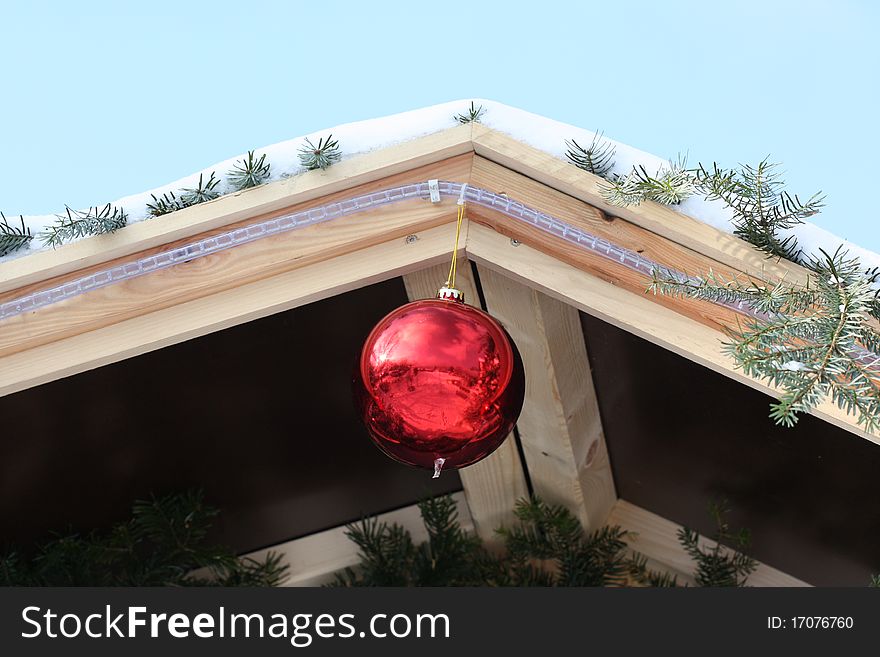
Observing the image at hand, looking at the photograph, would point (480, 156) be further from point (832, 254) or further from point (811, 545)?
point (811, 545)

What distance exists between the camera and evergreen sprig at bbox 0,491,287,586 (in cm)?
155

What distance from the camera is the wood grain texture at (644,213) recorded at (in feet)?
Answer: 3.51

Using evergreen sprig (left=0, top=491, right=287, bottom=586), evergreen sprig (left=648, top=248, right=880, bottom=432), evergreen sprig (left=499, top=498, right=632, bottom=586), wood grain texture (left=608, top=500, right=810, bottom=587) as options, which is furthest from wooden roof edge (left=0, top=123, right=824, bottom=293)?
wood grain texture (left=608, top=500, right=810, bottom=587)

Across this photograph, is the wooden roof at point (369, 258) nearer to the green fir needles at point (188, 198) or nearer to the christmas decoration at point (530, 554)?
the green fir needles at point (188, 198)

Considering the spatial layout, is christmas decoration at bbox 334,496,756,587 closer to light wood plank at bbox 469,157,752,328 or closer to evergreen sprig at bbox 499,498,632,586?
evergreen sprig at bbox 499,498,632,586

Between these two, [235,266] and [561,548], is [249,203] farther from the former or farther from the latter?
Answer: [561,548]

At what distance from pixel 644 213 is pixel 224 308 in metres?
0.56

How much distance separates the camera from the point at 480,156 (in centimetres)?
117

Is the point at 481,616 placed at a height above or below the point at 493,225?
below

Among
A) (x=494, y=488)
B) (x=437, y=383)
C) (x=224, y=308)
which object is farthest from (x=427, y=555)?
(x=437, y=383)

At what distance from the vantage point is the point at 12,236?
46.0 inches

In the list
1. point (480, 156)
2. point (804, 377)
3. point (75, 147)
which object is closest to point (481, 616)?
point (804, 377)

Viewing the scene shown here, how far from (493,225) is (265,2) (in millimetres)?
870

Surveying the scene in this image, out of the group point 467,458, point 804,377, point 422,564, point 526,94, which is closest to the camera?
point 804,377
